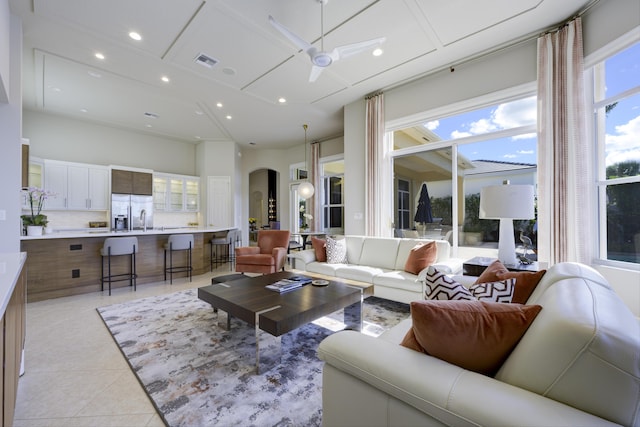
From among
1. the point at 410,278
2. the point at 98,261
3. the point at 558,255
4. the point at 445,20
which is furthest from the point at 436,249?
the point at 98,261

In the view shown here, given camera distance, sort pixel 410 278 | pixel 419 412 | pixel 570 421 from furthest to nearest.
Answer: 1. pixel 410 278
2. pixel 419 412
3. pixel 570 421

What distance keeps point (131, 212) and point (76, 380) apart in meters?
5.62

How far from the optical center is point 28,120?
5.80m

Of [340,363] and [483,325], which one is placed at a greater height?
[483,325]

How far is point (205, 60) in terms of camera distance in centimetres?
384

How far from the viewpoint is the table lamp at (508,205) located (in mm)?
2719

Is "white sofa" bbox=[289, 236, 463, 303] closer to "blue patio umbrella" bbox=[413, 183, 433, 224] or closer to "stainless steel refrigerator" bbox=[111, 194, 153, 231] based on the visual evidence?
"blue patio umbrella" bbox=[413, 183, 433, 224]

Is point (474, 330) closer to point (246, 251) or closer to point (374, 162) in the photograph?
point (374, 162)

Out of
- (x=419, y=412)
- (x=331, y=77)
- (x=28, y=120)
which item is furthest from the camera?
(x=28, y=120)

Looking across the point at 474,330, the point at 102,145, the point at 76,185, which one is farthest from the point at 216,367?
the point at 102,145

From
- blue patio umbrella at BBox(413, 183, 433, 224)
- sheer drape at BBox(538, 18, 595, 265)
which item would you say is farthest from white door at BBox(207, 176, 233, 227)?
sheer drape at BBox(538, 18, 595, 265)

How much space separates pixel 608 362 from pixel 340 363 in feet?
2.75

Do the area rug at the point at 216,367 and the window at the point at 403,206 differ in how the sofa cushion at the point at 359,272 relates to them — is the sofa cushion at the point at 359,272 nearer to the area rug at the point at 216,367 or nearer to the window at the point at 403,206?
the area rug at the point at 216,367

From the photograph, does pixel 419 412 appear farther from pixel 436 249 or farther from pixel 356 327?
pixel 436 249
